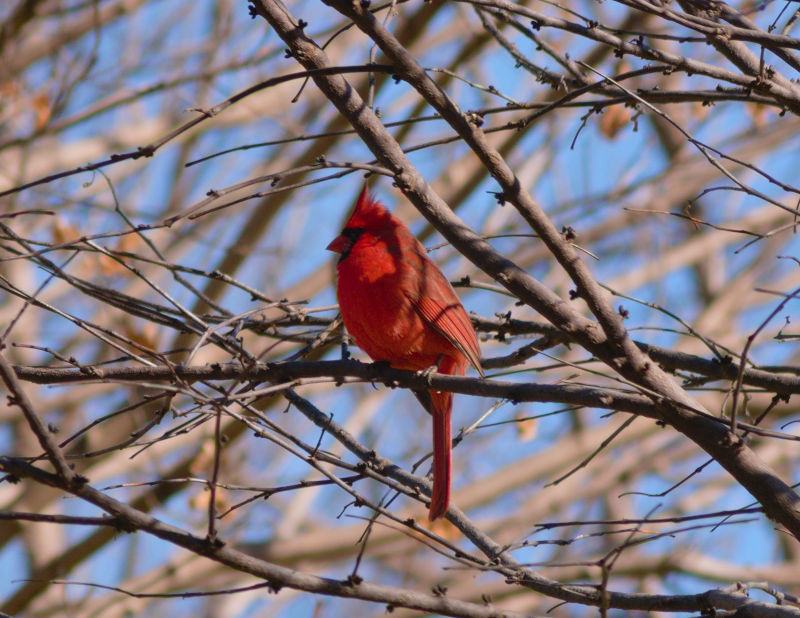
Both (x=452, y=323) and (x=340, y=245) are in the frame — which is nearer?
(x=452, y=323)

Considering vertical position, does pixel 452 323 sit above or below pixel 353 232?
below

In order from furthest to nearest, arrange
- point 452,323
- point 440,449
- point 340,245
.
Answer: point 340,245, point 440,449, point 452,323

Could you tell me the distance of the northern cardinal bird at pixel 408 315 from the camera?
3.18 m

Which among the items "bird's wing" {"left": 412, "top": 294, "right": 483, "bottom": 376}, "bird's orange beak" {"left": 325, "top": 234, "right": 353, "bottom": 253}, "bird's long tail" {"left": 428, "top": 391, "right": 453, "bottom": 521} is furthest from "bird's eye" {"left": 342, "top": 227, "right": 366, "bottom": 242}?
"bird's long tail" {"left": 428, "top": 391, "right": 453, "bottom": 521}

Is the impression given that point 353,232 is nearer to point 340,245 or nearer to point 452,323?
point 340,245

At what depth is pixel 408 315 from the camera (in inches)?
128

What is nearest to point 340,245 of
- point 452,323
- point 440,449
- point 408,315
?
point 408,315

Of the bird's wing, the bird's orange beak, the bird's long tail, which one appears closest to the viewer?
the bird's long tail

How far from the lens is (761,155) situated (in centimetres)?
855

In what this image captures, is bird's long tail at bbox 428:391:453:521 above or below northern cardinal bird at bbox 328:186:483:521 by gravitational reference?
below

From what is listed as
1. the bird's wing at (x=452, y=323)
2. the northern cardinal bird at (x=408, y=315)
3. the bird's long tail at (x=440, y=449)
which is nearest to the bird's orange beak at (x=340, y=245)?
the northern cardinal bird at (x=408, y=315)

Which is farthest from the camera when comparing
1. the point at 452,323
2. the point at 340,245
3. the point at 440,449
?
the point at 340,245

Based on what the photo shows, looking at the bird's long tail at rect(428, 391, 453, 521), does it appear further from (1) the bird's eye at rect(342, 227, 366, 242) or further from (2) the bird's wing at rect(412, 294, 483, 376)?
(1) the bird's eye at rect(342, 227, 366, 242)

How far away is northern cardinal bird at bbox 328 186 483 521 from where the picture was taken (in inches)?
125
